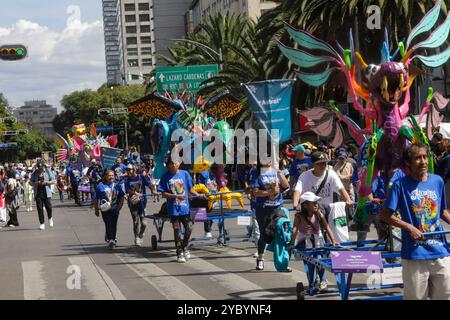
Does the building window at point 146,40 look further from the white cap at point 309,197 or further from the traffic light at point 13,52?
the white cap at point 309,197

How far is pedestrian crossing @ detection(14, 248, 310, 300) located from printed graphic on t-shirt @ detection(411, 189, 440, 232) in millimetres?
3218

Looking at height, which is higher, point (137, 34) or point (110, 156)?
point (137, 34)

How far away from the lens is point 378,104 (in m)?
10.5

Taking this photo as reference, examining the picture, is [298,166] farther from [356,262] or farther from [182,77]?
[182,77]

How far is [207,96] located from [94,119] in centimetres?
7295

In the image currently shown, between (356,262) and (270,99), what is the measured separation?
744cm

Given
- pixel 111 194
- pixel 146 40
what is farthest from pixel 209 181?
pixel 146 40

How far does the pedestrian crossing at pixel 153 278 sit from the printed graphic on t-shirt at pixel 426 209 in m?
3.22

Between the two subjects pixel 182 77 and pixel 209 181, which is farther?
pixel 182 77

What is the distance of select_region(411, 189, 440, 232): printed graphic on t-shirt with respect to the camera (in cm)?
701

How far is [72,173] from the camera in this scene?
3728 cm

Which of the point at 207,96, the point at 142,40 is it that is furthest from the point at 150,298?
the point at 142,40

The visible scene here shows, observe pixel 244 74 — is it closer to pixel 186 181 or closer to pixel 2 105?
pixel 186 181

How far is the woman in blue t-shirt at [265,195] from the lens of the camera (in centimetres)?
1222
